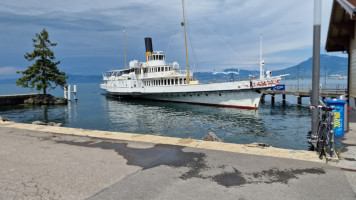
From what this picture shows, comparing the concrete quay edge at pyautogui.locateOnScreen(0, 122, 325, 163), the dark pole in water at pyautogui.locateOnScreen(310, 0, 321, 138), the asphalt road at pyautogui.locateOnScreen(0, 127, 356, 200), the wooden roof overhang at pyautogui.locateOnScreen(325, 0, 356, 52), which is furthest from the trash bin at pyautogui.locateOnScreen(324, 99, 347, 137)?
the wooden roof overhang at pyautogui.locateOnScreen(325, 0, 356, 52)

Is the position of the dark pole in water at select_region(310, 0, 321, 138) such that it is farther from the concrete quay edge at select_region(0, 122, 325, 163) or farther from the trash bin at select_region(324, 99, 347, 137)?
the trash bin at select_region(324, 99, 347, 137)

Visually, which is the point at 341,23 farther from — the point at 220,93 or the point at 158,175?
the point at 220,93

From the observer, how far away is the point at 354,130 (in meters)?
8.59

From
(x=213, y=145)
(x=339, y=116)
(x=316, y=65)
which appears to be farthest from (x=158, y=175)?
(x=339, y=116)

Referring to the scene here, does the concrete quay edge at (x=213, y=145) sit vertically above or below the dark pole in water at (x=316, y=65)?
below

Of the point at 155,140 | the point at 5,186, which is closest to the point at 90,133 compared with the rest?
the point at 155,140

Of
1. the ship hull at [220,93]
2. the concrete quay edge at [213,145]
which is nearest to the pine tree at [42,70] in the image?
the ship hull at [220,93]

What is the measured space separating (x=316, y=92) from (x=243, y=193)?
4.04 m

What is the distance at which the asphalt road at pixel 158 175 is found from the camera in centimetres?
404

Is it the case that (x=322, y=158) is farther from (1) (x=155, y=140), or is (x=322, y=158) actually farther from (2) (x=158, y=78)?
(2) (x=158, y=78)

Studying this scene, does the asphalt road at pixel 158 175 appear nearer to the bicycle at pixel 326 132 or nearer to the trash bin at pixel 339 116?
the bicycle at pixel 326 132

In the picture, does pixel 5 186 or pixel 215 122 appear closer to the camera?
Result: pixel 5 186

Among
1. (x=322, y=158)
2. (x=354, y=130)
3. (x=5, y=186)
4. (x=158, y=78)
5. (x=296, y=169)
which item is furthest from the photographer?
(x=158, y=78)

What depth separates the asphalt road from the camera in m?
4.04
